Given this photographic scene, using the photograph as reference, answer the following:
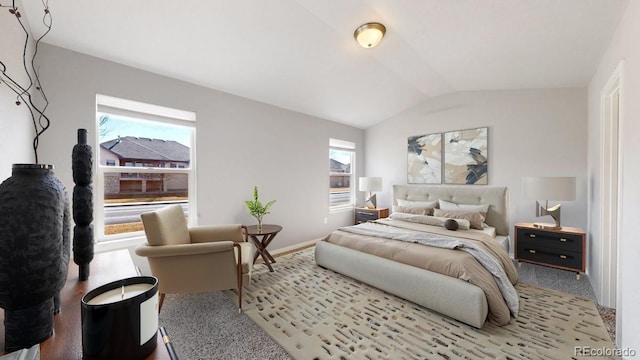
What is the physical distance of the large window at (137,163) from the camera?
265 centimetres

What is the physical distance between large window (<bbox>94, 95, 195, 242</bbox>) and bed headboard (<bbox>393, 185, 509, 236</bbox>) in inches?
143

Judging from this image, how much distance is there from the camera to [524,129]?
3656 millimetres

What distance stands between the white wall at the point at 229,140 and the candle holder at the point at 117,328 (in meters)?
2.48

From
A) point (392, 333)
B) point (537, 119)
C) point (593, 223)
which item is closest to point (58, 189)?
point (392, 333)

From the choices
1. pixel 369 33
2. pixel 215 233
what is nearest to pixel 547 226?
pixel 369 33

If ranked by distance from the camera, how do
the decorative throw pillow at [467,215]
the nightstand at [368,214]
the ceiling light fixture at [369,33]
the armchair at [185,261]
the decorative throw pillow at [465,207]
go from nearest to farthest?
1. the armchair at [185,261]
2. the ceiling light fixture at [369,33]
3. the decorative throw pillow at [467,215]
4. the decorative throw pillow at [465,207]
5. the nightstand at [368,214]

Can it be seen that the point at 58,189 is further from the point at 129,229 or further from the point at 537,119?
the point at 537,119

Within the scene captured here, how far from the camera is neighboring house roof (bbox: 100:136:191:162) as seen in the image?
273cm

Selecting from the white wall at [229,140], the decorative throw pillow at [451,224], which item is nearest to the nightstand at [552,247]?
the decorative throw pillow at [451,224]

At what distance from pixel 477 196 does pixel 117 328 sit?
4.43 m

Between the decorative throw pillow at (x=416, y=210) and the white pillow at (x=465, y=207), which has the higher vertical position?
the white pillow at (x=465, y=207)

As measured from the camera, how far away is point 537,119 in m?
3.55

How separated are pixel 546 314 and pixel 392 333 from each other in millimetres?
1482

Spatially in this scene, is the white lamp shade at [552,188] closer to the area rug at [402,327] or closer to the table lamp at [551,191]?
the table lamp at [551,191]
